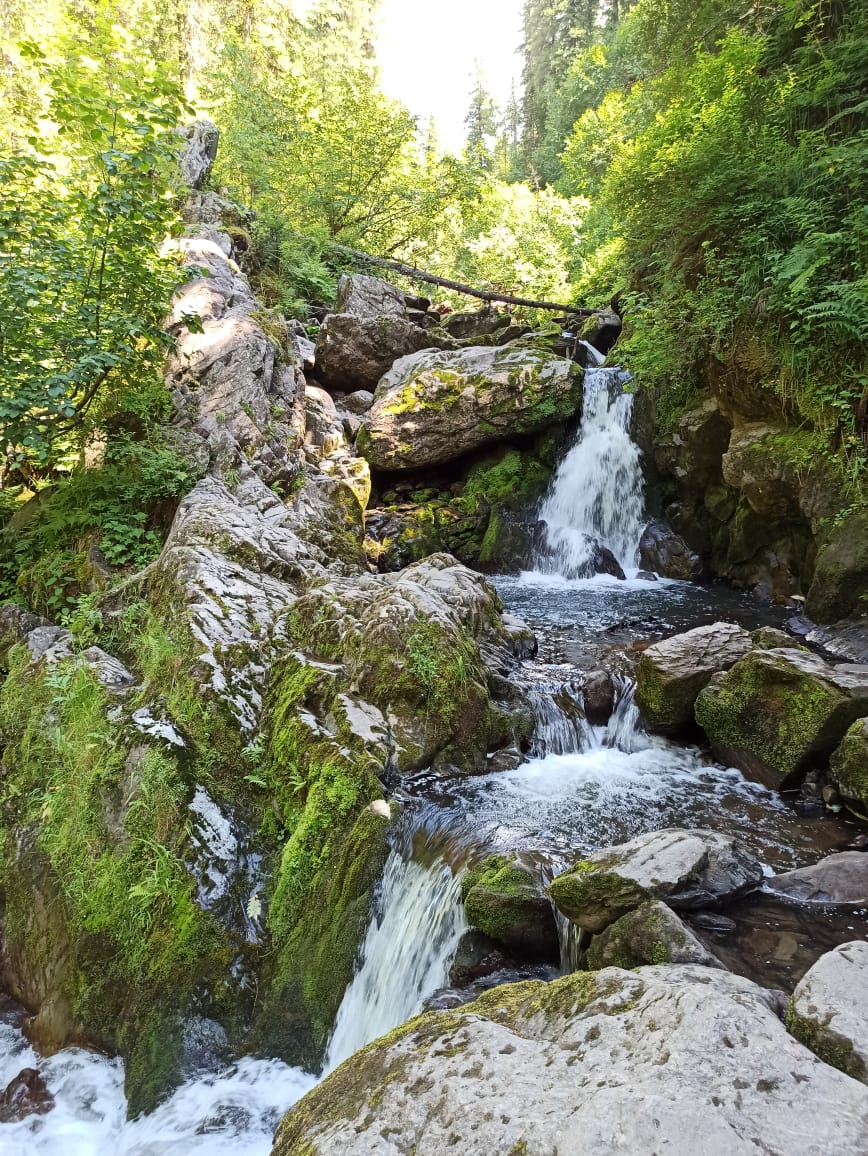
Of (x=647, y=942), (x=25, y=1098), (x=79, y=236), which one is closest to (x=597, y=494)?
(x=79, y=236)

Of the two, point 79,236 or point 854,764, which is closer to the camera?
point 854,764

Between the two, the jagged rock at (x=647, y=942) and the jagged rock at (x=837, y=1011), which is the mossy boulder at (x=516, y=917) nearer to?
the jagged rock at (x=647, y=942)

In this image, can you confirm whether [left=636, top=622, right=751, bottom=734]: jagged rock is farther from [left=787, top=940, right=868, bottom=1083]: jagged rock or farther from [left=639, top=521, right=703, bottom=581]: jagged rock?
[left=639, top=521, right=703, bottom=581]: jagged rock

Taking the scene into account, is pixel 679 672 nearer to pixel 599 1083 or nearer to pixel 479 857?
pixel 479 857

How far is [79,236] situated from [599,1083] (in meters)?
7.73

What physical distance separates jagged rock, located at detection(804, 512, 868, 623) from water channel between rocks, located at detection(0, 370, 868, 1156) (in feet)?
9.07

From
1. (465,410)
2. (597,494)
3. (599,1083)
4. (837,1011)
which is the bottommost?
(599,1083)

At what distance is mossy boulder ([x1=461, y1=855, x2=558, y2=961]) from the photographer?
129 inches

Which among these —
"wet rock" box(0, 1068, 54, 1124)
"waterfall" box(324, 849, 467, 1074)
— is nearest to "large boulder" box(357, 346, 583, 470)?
"waterfall" box(324, 849, 467, 1074)

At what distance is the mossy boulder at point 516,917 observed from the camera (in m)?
3.27

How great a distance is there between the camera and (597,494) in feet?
40.1

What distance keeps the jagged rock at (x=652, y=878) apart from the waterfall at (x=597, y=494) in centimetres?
819

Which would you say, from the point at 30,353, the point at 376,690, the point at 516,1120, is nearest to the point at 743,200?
the point at 376,690

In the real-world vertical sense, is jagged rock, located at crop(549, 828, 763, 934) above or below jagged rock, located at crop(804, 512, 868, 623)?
below
